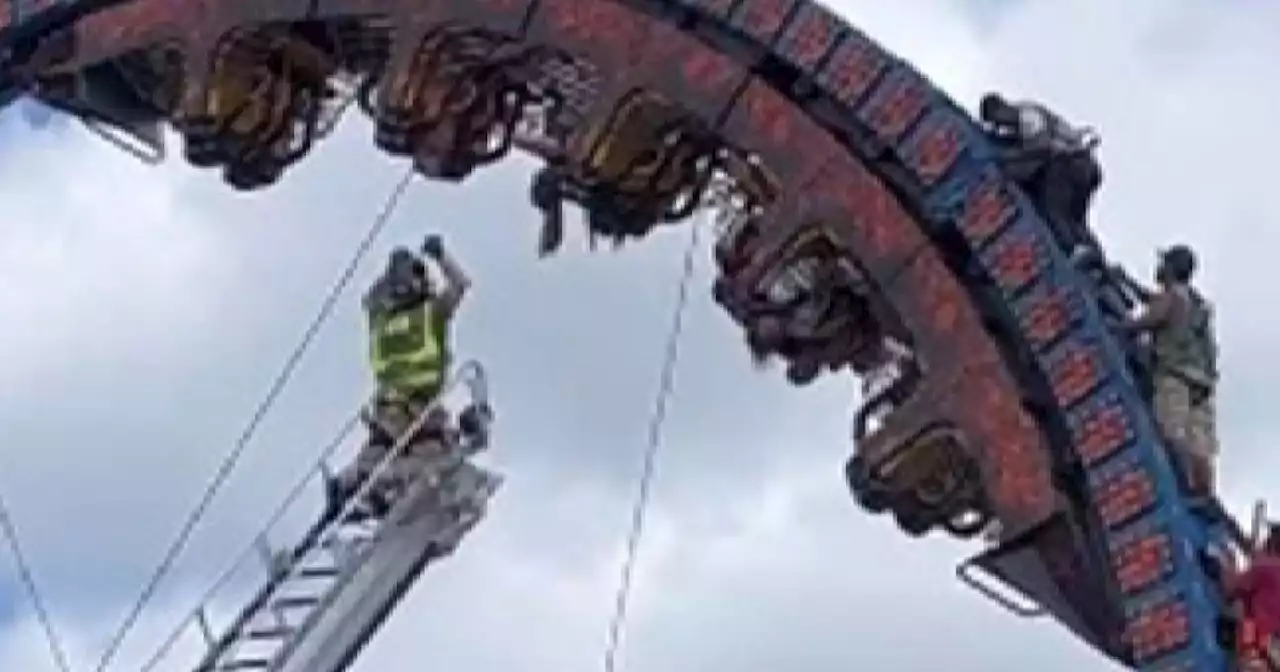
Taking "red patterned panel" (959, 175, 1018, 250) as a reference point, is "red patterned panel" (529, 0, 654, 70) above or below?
above

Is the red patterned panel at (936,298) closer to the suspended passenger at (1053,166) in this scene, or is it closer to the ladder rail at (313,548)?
the suspended passenger at (1053,166)

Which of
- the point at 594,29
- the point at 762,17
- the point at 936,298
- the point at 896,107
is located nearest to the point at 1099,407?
the point at 936,298

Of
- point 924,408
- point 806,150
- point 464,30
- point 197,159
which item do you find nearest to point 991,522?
point 924,408

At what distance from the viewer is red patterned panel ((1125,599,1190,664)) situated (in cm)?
1184

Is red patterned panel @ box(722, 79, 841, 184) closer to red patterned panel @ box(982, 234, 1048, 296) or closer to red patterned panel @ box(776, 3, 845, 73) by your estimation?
red patterned panel @ box(776, 3, 845, 73)

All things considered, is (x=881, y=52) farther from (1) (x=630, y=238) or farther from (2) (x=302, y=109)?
(2) (x=302, y=109)

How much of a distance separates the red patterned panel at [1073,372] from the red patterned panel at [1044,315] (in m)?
0.05

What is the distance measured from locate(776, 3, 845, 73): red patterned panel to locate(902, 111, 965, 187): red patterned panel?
1.33 ft

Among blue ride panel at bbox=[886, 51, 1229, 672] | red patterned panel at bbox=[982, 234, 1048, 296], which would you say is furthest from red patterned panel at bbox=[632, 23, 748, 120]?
red patterned panel at bbox=[982, 234, 1048, 296]

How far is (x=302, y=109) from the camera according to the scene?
46.9 ft

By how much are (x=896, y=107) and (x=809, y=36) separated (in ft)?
1.21

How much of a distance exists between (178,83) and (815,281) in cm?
243

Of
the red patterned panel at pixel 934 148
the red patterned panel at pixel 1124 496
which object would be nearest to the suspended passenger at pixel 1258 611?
the red patterned panel at pixel 1124 496

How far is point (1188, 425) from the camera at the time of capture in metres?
12.3
